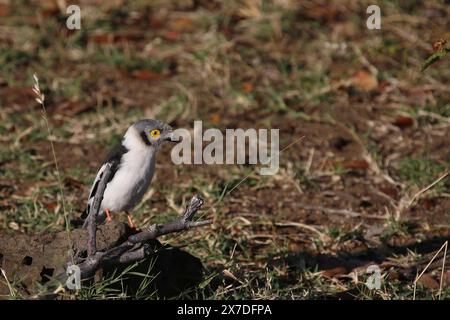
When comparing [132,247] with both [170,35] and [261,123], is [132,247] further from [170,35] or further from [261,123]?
[170,35]

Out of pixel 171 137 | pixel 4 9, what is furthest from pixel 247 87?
pixel 171 137

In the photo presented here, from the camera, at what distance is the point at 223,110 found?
26.6 feet

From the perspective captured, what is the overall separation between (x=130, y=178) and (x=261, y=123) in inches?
103

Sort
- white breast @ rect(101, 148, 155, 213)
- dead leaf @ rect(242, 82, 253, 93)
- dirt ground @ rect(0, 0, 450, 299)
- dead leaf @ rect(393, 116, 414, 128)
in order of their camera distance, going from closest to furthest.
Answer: white breast @ rect(101, 148, 155, 213) → dirt ground @ rect(0, 0, 450, 299) → dead leaf @ rect(393, 116, 414, 128) → dead leaf @ rect(242, 82, 253, 93)

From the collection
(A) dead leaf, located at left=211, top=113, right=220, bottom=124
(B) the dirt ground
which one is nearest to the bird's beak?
(B) the dirt ground

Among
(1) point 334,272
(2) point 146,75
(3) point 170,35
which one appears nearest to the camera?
(1) point 334,272

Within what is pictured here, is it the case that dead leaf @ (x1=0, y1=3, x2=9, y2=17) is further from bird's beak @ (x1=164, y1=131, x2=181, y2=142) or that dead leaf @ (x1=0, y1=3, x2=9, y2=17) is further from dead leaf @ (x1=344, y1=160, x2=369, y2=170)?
bird's beak @ (x1=164, y1=131, x2=181, y2=142)

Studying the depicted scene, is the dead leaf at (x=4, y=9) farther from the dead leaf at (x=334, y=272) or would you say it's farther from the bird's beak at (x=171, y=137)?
the dead leaf at (x=334, y=272)

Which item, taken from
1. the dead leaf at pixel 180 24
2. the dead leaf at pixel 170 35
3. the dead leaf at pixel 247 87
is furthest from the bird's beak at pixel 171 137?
the dead leaf at pixel 180 24

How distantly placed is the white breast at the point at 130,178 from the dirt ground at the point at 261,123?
40 cm

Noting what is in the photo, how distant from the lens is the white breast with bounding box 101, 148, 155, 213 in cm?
542

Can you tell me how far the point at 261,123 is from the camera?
785 cm
